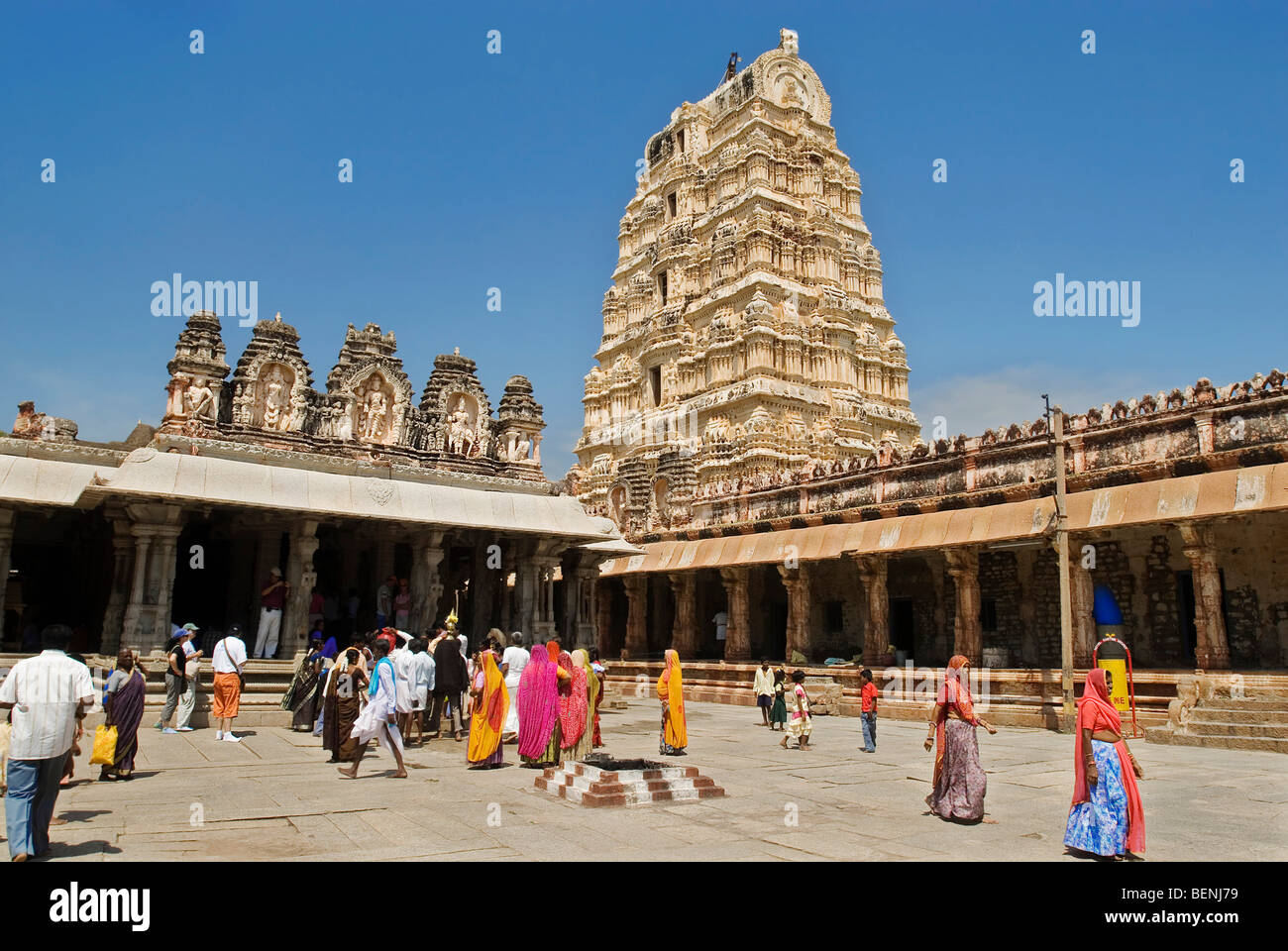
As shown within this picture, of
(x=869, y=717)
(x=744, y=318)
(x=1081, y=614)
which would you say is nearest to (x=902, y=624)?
(x=1081, y=614)

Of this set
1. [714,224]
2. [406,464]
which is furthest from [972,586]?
[714,224]

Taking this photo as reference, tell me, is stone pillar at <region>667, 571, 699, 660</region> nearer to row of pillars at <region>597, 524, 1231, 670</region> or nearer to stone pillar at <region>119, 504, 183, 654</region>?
row of pillars at <region>597, 524, 1231, 670</region>

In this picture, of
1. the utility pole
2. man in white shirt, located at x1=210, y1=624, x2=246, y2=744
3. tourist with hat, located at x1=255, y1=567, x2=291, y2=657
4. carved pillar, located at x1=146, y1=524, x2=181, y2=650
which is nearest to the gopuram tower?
the utility pole

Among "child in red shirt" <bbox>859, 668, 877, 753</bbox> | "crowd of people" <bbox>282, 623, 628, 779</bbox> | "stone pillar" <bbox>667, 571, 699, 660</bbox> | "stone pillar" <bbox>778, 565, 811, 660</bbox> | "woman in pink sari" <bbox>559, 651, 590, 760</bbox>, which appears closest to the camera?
"crowd of people" <bbox>282, 623, 628, 779</bbox>

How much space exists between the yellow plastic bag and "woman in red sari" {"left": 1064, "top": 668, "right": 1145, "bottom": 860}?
29.7ft

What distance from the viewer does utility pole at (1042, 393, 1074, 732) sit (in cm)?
1579

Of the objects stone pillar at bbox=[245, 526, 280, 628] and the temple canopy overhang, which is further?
stone pillar at bbox=[245, 526, 280, 628]

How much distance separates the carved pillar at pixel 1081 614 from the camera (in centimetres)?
1783

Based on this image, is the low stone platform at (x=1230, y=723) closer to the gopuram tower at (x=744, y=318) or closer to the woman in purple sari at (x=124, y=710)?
the woman in purple sari at (x=124, y=710)

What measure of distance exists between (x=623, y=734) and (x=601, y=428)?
35.9 m

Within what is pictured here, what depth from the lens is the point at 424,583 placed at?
18.5 metres

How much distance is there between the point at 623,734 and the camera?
15.7 m

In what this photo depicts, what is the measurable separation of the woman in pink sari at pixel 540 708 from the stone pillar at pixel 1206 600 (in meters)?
12.4

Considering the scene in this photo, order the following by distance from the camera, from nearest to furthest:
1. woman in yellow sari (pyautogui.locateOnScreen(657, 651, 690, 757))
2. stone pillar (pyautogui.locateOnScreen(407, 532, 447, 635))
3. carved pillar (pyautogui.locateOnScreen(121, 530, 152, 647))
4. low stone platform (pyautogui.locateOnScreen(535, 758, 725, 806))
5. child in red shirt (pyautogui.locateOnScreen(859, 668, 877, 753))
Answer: low stone platform (pyautogui.locateOnScreen(535, 758, 725, 806))
woman in yellow sari (pyautogui.locateOnScreen(657, 651, 690, 757))
child in red shirt (pyautogui.locateOnScreen(859, 668, 877, 753))
carved pillar (pyautogui.locateOnScreen(121, 530, 152, 647))
stone pillar (pyautogui.locateOnScreen(407, 532, 447, 635))
